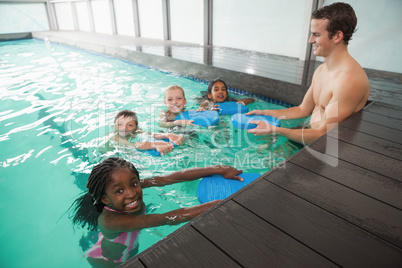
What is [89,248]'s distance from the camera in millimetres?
2078

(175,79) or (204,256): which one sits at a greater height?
(204,256)

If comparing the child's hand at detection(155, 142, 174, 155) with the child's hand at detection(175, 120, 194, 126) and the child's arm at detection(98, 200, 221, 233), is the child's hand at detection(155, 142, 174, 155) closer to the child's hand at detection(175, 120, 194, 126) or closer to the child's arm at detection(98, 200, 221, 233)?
the child's hand at detection(175, 120, 194, 126)

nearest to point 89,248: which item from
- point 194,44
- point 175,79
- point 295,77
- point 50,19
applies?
point 295,77

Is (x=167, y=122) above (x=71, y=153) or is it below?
above

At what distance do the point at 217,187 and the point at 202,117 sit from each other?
180cm

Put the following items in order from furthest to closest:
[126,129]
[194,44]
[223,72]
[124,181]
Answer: [194,44], [223,72], [126,129], [124,181]

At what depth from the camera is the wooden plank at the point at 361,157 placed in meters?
1.65

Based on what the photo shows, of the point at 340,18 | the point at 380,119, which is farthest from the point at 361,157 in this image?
the point at 340,18

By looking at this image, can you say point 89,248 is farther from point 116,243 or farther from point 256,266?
point 256,266

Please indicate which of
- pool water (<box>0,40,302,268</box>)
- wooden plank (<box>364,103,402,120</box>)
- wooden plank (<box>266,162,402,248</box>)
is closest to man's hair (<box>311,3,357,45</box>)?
wooden plank (<box>364,103,402,120</box>)

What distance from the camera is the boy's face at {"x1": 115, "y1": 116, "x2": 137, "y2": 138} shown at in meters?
3.22

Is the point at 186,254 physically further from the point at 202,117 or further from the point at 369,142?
the point at 202,117

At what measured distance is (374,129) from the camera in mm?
2291

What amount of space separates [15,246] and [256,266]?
2099 millimetres
